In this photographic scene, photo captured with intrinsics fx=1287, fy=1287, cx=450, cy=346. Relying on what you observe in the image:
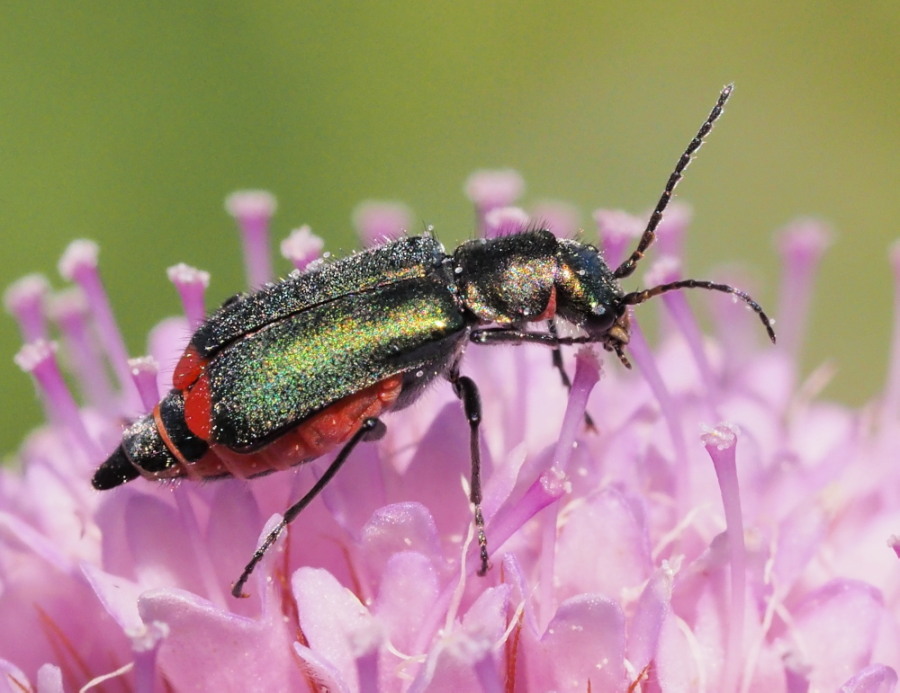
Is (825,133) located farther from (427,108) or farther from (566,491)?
(566,491)

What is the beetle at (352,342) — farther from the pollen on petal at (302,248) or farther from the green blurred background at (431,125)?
the green blurred background at (431,125)

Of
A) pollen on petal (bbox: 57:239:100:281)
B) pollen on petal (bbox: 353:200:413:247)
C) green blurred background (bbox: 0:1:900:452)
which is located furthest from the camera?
green blurred background (bbox: 0:1:900:452)

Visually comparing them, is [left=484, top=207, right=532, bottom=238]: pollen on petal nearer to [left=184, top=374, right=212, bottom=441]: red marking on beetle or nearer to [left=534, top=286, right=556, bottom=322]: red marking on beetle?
[left=534, top=286, right=556, bottom=322]: red marking on beetle

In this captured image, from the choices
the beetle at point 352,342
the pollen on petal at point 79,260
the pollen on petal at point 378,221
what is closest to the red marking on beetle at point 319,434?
the beetle at point 352,342

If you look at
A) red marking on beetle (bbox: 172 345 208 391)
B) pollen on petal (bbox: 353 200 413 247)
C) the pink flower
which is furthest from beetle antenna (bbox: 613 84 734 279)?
pollen on petal (bbox: 353 200 413 247)

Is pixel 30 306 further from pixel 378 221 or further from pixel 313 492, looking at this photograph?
pixel 313 492

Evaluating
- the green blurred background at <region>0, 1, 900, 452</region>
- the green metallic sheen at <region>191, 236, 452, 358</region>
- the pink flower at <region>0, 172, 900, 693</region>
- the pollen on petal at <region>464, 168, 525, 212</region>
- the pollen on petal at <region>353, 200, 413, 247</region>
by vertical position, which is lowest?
the pink flower at <region>0, 172, 900, 693</region>
